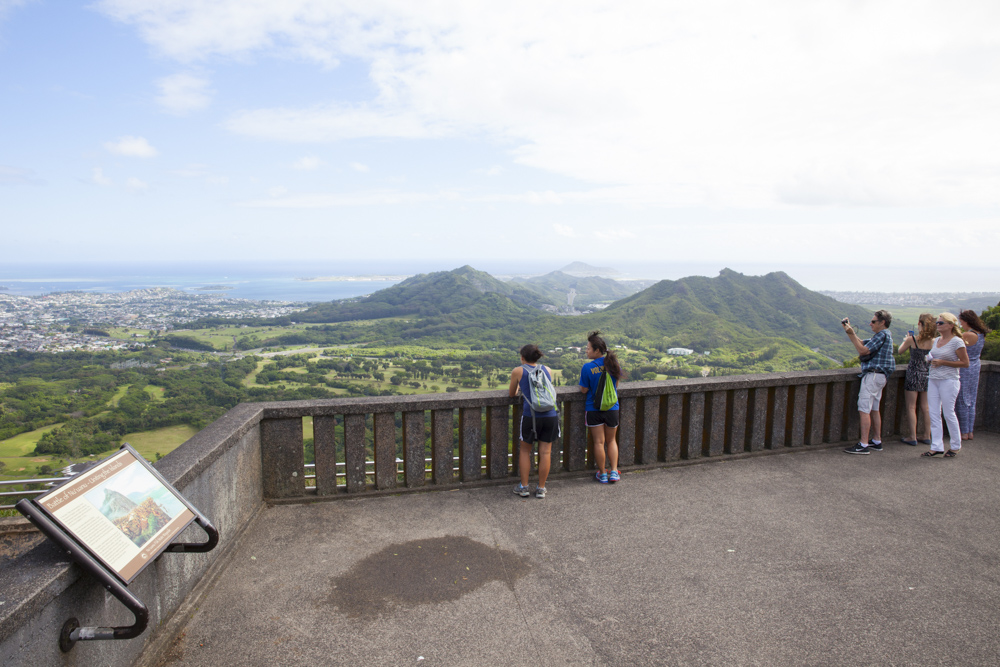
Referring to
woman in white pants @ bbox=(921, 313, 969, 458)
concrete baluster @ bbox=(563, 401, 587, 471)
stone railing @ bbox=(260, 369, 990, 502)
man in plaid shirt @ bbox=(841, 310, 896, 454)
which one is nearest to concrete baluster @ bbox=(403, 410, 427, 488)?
stone railing @ bbox=(260, 369, 990, 502)

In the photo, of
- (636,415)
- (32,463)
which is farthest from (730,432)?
(32,463)

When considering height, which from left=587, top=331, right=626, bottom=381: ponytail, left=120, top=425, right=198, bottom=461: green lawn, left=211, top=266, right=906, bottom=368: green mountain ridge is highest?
left=587, top=331, right=626, bottom=381: ponytail

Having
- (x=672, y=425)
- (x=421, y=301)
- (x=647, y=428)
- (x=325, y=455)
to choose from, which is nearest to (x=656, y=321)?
(x=421, y=301)

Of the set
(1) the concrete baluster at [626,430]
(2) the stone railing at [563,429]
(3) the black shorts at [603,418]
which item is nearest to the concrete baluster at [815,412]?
(2) the stone railing at [563,429]

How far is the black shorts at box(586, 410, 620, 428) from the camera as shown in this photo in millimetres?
5559

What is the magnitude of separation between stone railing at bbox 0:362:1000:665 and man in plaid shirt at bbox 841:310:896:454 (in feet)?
0.94

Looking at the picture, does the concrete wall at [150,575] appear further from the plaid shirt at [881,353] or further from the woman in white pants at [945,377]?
the woman in white pants at [945,377]

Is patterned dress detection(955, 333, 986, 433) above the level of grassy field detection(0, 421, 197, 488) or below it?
above

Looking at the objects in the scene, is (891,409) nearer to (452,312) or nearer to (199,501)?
(199,501)

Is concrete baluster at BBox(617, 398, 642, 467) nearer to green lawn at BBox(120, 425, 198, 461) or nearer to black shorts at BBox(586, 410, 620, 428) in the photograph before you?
black shorts at BBox(586, 410, 620, 428)

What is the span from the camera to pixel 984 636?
3250mm

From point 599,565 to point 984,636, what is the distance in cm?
227

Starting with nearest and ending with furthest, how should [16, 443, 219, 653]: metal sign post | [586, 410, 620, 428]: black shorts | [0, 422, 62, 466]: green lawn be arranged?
[16, 443, 219, 653]: metal sign post → [586, 410, 620, 428]: black shorts → [0, 422, 62, 466]: green lawn

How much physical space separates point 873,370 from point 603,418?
11.9 feet
